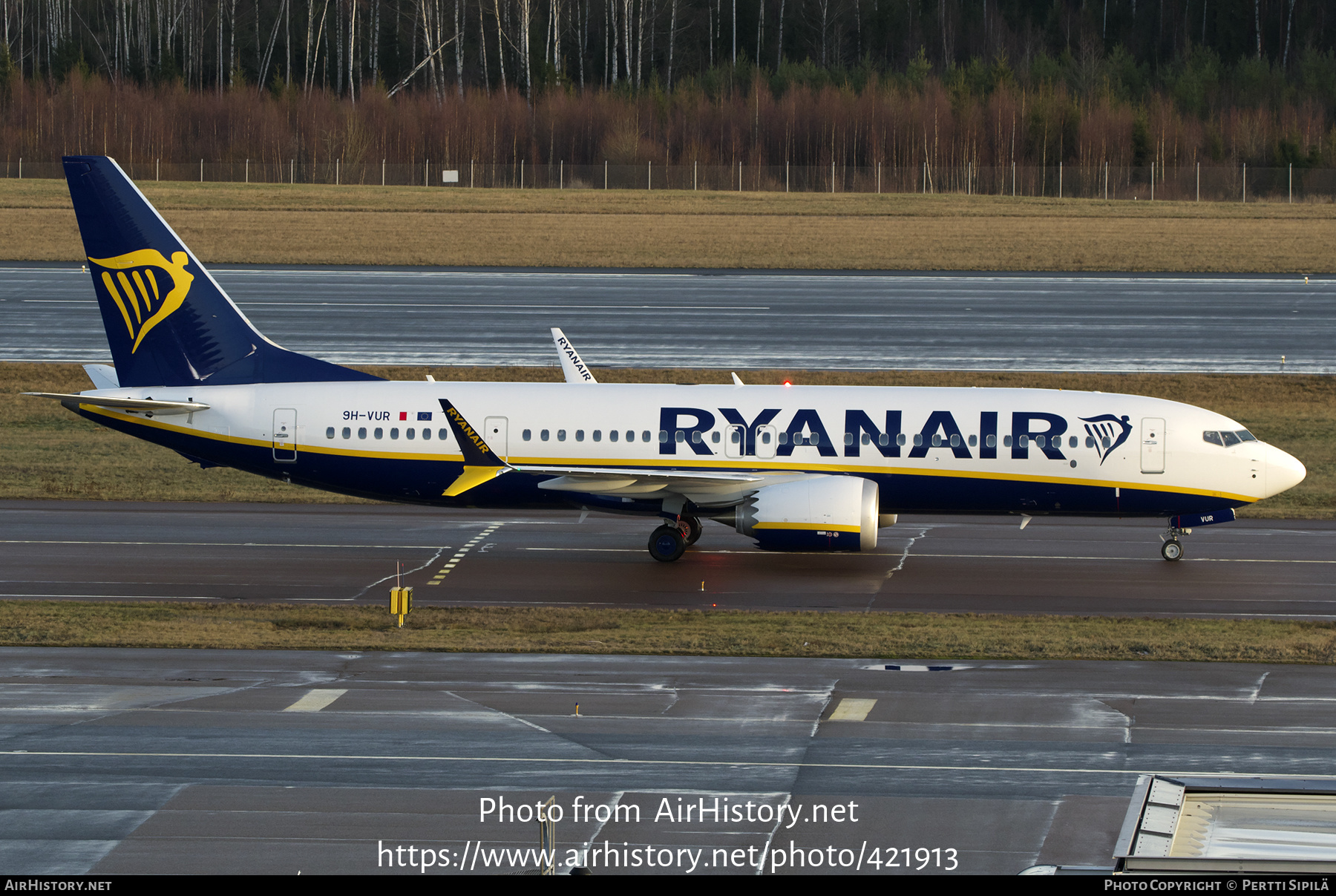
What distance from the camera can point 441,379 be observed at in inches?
2037

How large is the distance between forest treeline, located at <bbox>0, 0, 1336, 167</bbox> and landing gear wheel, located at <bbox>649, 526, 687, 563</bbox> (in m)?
101

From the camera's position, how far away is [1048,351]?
56125 mm

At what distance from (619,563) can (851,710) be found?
12127 mm

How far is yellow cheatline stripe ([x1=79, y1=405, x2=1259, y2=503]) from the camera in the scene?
106 feet

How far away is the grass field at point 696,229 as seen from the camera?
82.3 metres

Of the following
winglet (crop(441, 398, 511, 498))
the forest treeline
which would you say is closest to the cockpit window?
winglet (crop(441, 398, 511, 498))

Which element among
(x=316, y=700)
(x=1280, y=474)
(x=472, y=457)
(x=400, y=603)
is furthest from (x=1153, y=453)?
(x=316, y=700)

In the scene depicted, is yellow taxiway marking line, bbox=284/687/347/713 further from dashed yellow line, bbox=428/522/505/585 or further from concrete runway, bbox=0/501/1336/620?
dashed yellow line, bbox=428/522/505/585

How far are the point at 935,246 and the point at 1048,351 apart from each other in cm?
3164

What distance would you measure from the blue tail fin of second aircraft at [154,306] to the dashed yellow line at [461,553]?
4.57m

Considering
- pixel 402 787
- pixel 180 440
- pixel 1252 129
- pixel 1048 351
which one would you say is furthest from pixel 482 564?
pixel 1252 129

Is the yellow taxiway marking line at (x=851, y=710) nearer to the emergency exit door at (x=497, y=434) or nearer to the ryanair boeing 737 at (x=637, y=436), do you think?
the ryanair boeing 737 at (x=637, y=436)

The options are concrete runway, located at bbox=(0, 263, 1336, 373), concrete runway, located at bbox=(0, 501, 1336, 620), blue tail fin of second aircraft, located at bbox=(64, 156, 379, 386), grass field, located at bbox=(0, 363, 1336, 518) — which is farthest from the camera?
concrete runway, located at bbox=(0, 263, 1336, 373)

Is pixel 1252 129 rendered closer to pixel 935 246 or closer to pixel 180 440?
pixel 935 246
